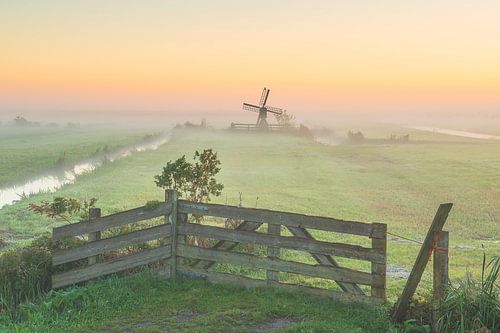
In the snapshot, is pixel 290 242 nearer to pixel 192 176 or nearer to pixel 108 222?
pixel 108 222

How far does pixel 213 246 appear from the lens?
1065cm

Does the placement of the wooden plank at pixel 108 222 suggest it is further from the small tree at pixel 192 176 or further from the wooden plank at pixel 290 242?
the small tree at pixel 192 176

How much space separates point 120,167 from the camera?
4462 centimetres

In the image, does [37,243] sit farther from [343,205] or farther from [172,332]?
[343,205]

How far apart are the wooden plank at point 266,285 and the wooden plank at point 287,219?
3.82 ft

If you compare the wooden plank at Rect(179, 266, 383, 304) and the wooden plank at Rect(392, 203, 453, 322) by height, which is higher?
the wooden plank at Rect(392, 203, 453, 322)

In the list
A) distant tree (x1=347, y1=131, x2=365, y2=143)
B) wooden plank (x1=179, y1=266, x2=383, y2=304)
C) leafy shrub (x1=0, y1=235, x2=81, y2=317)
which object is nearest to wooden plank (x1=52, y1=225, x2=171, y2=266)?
leafy shrub (x1=0, y1=235, x2=81, y2=317)

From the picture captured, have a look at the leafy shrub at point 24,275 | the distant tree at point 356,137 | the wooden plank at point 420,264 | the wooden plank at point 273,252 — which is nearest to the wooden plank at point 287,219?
the wooden plank at point 273,252

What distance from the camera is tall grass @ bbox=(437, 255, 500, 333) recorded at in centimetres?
724

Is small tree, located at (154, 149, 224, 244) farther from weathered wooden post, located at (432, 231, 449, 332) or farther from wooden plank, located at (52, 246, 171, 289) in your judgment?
weathered wooden post, located at (432, 231, 449, 332)

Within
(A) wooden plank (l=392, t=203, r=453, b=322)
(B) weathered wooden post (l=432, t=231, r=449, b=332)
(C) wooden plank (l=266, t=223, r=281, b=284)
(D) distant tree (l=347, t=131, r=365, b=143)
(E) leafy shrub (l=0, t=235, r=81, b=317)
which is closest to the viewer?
(A) wooden plank (l=392, t=203, r=453, b=322)

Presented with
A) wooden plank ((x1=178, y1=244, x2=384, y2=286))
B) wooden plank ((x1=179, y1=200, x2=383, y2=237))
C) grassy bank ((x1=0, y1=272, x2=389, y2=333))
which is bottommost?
grassy bank ((x1=0, y1=272, x2=389, y2=333))

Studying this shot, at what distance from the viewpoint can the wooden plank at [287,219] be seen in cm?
890

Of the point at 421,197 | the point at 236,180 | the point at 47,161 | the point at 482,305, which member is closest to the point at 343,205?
the point at 421,197
